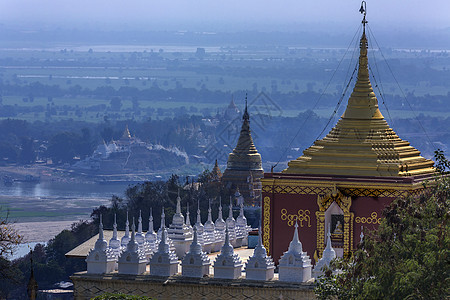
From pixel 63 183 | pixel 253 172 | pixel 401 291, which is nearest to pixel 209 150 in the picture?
pixel 63 183

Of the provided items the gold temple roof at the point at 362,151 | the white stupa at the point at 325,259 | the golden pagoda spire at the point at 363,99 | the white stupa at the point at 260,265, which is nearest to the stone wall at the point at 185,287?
the white stupa at the point at 260,265

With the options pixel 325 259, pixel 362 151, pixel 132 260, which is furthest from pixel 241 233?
pixel 325 259

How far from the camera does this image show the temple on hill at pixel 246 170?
94.6 meters

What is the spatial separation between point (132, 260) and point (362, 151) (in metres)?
6.42

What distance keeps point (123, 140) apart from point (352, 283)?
14796 cm

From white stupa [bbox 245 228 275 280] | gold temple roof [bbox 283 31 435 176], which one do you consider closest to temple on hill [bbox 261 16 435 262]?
gold temple roof [bbox 283 31 435 176]

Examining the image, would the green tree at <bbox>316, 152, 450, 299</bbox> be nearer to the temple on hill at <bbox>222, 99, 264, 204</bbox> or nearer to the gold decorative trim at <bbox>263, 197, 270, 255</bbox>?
the gold decorative trim at <bbox>263, 197, 270, 255</bbox>

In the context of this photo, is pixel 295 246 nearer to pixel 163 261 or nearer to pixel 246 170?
pixel 163 261

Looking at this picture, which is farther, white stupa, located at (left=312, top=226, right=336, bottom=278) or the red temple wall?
the red temple wall

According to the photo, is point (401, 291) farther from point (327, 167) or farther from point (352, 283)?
point (327, 167)

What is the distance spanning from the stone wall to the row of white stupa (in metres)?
0.16

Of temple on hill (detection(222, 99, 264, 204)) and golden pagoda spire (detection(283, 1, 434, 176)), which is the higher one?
golden pagoda spire (detection(283, 1, 434, 176))

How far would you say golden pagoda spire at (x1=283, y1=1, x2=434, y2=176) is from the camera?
45.9 meters

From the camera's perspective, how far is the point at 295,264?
137 ft
